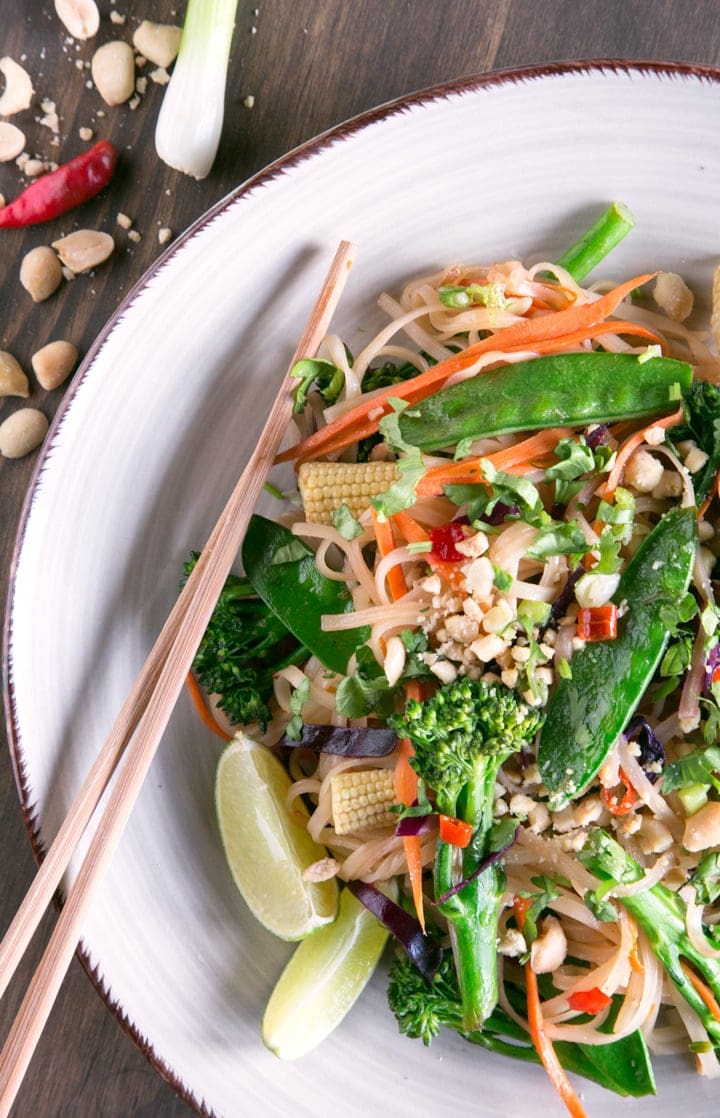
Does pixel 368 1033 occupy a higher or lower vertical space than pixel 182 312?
lower

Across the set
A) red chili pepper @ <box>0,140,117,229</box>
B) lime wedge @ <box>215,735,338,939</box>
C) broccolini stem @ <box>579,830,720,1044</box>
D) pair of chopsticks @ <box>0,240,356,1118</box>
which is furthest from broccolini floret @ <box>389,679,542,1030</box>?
red chili pepper @ <box>0,140,117,229</box>

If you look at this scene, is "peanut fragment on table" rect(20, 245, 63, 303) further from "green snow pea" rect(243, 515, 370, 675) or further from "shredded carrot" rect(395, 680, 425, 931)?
"shredded carrot" rect(395, 680, 425, 931)

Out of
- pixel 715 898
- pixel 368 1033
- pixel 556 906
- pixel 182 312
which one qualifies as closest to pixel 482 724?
pixel 556 906

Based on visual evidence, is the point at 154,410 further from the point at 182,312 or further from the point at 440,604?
the point at 440,604

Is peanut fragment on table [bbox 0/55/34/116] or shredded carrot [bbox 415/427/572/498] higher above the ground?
peanut fragment on table [bbox 0/55/34/116]

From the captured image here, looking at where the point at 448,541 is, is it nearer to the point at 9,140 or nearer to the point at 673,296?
the point at 673,296

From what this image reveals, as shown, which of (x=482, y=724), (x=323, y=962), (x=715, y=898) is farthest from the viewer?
(x=323, y=962)

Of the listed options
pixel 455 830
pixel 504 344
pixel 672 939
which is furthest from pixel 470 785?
pixel 504 344

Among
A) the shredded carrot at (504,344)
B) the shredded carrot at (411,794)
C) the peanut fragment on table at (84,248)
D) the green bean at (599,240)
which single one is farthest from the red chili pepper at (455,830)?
the peanut fragment on table at (84,248)
